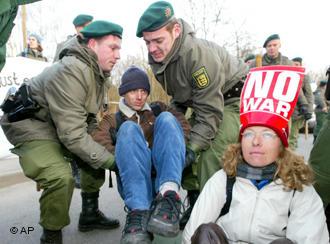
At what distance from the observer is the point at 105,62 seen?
3.03 meters

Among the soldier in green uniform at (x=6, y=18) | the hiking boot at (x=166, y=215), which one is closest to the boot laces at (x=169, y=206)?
the hiking boot at (x=166, y=215)

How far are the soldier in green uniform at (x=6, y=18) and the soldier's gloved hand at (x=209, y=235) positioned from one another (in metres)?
1.31

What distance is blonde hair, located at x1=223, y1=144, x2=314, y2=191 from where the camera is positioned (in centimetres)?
197

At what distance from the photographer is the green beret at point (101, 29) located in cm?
296

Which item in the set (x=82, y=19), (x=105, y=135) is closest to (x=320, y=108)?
(x=82, y=19)

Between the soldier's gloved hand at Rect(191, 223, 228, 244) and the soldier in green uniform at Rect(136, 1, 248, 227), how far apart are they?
2.92ft

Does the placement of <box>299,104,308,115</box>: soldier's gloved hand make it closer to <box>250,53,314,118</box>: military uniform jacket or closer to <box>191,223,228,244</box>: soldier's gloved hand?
<box>250,53,314,118</box>: military uniform jacket

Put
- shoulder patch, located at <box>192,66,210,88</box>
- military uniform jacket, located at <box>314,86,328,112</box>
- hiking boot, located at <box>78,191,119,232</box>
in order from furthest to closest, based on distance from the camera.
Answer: military uniform jacket, located at <box>314,86,328,112</box>, hiking boot, located at <box>78,191,119,232</box>, shoulder patch, located at <box>192,66,210,88</box>

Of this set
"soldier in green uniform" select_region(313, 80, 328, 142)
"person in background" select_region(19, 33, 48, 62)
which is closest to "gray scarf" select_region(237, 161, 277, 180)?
"person in background" select_region(19, 33, 48, 62)

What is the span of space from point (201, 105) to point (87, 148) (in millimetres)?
884

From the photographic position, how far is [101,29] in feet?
9.73

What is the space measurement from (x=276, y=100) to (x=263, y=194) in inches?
19.0

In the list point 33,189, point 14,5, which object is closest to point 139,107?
point 14,5

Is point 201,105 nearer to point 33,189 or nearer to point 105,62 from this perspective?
point 105,62
